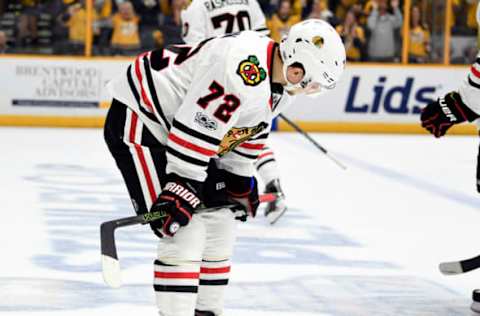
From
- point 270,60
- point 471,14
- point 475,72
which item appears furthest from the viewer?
point 471,14

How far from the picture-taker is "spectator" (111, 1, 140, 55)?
1021 cm

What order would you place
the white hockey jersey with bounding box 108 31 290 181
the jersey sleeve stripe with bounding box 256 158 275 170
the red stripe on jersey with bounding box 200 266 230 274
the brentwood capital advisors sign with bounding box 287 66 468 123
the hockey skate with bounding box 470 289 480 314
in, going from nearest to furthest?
the white hockey jersey with bounding box 108 31 290 181
the red stripe on jersey with bounding box 200 266 230 274
the hockey skate with bounding box 470 289 480 314
the jersey sleeve stripe with bounding box 256 158 275 170
the brentwood capital advisors sign with bounding box 287 66 468 123

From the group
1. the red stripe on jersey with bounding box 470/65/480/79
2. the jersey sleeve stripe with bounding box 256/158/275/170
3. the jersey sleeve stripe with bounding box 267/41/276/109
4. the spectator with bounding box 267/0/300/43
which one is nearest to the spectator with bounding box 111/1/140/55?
the spectator with bounding box 267/0/300/43

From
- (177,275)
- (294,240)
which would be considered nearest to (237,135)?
(177,275)

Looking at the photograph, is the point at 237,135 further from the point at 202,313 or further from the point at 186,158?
the point at 202,313

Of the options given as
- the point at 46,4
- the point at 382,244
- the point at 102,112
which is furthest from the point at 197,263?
the point at 46,4

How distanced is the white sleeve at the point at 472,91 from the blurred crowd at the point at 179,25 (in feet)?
22.3

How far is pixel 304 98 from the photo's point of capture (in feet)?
33.2

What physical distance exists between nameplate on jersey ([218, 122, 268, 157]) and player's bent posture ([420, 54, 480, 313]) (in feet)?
2.88

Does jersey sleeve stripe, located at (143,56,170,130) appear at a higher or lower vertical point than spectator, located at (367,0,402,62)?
higher

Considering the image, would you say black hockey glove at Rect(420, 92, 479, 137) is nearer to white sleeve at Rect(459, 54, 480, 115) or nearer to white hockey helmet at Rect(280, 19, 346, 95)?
white sleeve at Rect(459, 54, 480, 115)

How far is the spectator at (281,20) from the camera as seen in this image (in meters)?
10.3

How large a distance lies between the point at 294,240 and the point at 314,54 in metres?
2.17

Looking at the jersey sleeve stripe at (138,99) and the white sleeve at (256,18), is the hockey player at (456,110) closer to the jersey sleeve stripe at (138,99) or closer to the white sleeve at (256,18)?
the jersey sleeve stripe at (138,99)
